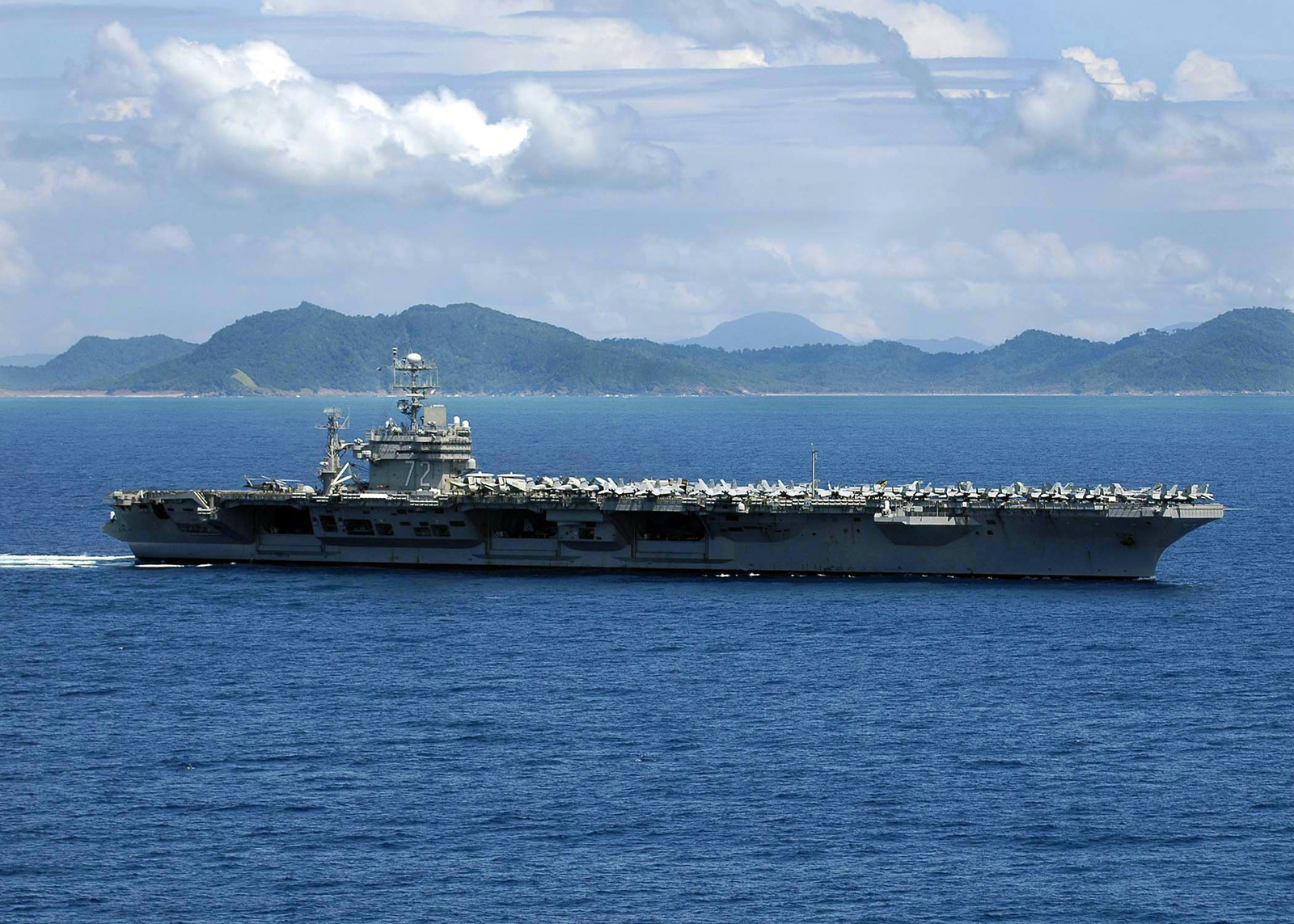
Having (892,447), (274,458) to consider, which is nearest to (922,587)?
(274,458)

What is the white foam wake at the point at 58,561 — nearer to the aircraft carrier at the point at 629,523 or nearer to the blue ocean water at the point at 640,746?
the blue ocean water at the point at 640,746

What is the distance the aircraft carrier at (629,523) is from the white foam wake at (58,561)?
1723 millimetres

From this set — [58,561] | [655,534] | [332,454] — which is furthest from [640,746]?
[58,561]

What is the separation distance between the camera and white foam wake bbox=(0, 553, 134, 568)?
204 ft

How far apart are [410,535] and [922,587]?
57.9 feet

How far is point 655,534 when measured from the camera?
59312 mm

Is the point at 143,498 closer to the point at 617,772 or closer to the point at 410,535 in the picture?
the point at 410,535

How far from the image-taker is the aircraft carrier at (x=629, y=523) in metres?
56.1

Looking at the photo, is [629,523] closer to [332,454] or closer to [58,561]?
[332,454]

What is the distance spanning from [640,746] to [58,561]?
1341 inches

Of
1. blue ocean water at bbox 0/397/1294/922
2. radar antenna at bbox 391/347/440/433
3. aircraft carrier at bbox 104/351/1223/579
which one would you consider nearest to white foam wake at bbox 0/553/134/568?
blue ocean water at bbox 0/397/1294/922

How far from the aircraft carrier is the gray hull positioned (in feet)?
0.17

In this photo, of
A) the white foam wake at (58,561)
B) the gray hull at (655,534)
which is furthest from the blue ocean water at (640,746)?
the gray hull at (655,534)

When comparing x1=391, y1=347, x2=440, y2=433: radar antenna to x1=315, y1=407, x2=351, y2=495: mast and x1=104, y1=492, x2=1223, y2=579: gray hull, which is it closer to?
x1=315, y1=407, x2=351, y2=495: mast
